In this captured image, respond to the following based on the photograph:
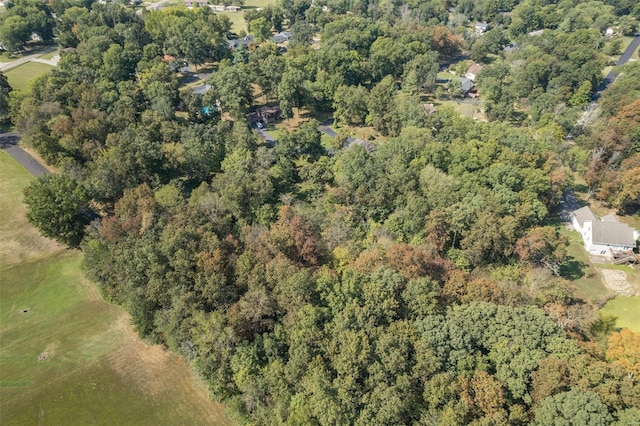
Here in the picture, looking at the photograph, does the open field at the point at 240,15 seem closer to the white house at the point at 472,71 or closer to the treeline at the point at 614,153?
the white house at the point at 472,71

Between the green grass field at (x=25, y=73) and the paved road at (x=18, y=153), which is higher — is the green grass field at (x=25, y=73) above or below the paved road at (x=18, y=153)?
above

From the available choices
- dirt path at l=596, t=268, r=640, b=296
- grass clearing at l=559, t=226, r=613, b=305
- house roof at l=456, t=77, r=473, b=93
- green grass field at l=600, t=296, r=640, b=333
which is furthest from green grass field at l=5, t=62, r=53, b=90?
green grass field at l=600, t=296, r=640, b=333

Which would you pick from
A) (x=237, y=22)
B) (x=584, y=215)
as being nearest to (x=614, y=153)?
(x=584, y=215)

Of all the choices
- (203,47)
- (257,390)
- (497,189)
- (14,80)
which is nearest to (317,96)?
(203,47)

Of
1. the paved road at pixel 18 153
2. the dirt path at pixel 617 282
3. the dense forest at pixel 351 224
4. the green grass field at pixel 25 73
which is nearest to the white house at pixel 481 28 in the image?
the dense forest at pixel 351 224

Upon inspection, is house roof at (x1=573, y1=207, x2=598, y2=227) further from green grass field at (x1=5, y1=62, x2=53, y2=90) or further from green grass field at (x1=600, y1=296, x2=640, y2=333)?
green grass field at (x1=5, y1=62, x2=53, y2=90)

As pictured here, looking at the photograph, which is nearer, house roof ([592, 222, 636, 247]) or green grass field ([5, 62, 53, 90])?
house roof ([592, 222, 636, 247])

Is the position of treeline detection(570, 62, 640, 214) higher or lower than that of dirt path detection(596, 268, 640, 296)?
higher

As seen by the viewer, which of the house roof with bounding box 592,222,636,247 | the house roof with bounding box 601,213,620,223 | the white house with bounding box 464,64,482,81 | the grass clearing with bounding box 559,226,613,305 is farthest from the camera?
the white house with bounding box 464,64,482,81
